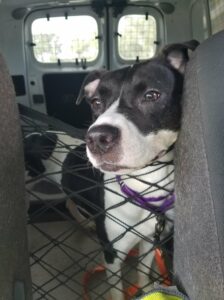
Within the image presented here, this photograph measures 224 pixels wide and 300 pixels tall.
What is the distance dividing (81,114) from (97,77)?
148cm

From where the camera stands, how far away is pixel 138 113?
134cm

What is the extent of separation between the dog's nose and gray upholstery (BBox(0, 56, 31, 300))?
0.20 metres

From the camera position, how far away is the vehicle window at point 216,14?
2.49 m

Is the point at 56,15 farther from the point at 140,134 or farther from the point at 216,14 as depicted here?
the point at 140,134

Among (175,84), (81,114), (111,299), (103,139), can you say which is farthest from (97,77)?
(81,114)

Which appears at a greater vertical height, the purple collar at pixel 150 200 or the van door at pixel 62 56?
the van door at pixel 62 56

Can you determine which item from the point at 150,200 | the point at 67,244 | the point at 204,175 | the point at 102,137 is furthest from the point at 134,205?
the point at 67,244

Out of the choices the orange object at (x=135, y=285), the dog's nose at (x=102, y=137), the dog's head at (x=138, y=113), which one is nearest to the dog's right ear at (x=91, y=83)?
the dog's head at (x=138, y=113)

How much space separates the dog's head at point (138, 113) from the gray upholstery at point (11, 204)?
0.23 meters

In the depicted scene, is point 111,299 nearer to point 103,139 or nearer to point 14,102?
point 103,139

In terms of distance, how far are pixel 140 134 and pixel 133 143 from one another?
6cm

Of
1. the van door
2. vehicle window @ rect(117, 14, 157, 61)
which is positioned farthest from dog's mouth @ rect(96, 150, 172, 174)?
vehicle window @ rect(117, 14, 157, 61)

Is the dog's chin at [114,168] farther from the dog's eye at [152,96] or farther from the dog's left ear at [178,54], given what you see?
the dog's left ear at [178,54]

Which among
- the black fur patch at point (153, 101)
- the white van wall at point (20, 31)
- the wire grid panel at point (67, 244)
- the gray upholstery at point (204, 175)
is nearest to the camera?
the gray upholstery at point (204, 175)
